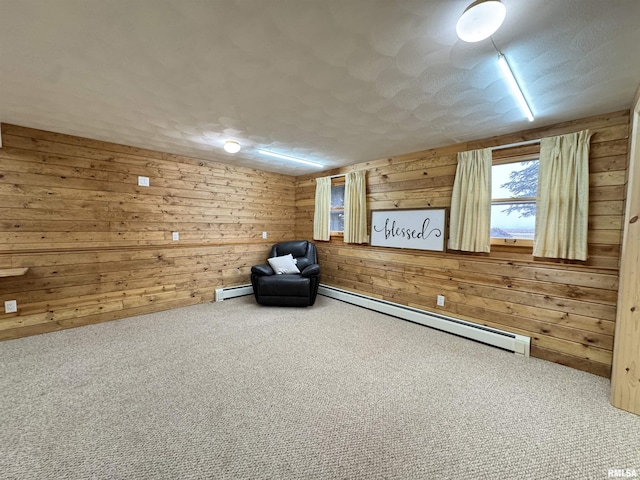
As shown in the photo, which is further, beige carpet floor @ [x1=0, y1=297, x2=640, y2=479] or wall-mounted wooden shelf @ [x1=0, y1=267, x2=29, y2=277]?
wall-mounted wooden shelf @ [x1=0, y1=267, x2=29, y2=277]

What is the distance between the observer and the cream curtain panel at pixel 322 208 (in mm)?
4832

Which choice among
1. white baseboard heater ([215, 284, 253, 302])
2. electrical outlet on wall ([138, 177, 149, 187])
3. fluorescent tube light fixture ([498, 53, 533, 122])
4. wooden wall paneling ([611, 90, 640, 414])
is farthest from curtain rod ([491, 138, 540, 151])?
electrical outlet on wall ([138, 177, 149, 187])

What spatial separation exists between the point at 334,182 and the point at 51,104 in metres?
3.64

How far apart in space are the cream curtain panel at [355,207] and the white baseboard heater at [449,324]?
963mm

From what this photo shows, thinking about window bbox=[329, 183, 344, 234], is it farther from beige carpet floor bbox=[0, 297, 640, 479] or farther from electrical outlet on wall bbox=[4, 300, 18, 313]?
electrical outlet on wall bbox=[4, 300, 18, 313]

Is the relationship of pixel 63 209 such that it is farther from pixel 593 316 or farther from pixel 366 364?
pixel 593 316

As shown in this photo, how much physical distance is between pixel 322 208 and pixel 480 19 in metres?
3.80

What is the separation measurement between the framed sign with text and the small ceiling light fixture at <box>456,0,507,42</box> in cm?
235

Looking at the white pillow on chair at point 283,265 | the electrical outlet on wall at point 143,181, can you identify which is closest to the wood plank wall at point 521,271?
the white pillow on chair at point 283,265

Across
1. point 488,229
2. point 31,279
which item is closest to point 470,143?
point 488,229

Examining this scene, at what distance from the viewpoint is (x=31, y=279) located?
9.63 feet

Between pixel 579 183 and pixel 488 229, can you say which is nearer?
pixel 579 183

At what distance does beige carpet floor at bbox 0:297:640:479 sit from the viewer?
1414mm

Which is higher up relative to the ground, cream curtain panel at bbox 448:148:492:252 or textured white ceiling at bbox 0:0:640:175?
textured white ceiling at bbox 0:0:640:175
